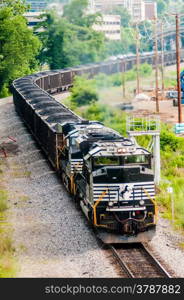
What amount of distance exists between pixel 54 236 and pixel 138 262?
10.6 ft

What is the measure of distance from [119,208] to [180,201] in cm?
487

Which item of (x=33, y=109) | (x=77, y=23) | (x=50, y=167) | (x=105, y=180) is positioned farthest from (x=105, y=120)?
(x=77, y=23)

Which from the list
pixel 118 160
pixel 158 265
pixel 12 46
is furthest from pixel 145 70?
pixel 158 265

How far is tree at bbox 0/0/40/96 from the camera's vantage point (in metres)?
70.3

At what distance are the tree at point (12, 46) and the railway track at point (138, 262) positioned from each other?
53.3 metres

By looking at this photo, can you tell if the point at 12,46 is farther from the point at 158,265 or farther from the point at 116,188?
the point at 158,265

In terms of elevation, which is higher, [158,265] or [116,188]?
[116,188]

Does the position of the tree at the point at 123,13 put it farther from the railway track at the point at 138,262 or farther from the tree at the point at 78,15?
the railway track at the point at 138,262

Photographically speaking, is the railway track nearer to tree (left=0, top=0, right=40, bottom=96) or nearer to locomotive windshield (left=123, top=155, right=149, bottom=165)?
locomotive windshield (left=123, top=155, right=149, bottom=165)

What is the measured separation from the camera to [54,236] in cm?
1903

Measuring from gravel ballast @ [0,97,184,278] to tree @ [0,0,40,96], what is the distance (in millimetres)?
43681

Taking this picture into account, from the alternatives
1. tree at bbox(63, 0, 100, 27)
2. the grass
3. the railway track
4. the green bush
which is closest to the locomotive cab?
the railway track

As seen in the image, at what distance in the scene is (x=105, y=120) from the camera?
45.4 metres

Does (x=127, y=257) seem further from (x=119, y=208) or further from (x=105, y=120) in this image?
(x=105, y=120)
